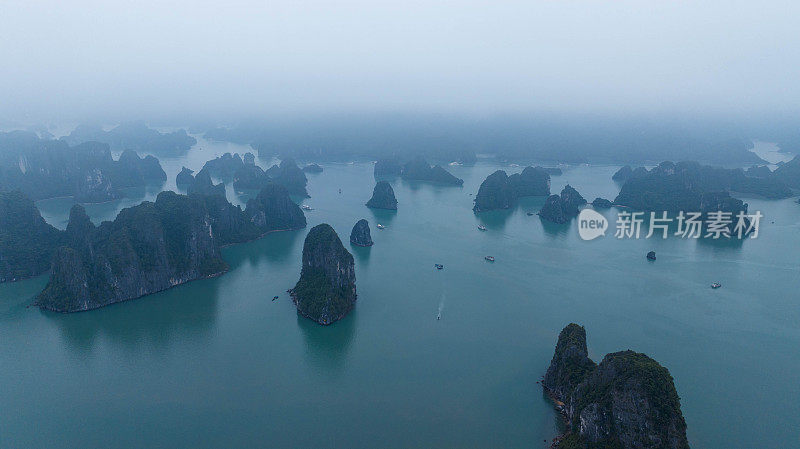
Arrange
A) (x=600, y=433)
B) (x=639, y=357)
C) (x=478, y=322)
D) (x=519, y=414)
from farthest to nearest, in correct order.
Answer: (x=478, y=322) → (x=519, y=414) → (x=639, y=357) → (x=600, y=433)

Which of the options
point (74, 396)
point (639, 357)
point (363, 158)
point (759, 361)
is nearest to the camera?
point (639, 357)

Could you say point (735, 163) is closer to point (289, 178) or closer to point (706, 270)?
point (706, 270)

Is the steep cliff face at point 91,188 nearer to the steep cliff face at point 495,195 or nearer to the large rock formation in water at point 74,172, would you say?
the large rock formation in water at point 74,172

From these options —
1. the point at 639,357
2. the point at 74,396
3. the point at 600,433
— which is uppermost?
the point at 639,357

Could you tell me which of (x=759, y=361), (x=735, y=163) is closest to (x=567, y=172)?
(x=735, y=163)

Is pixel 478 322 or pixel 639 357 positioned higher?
pixel 639 357

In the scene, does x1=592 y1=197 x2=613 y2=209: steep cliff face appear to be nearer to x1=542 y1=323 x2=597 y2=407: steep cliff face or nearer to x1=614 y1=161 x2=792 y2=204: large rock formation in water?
x1=614 y1=161 x2=792 y2=204: large rock formation in water

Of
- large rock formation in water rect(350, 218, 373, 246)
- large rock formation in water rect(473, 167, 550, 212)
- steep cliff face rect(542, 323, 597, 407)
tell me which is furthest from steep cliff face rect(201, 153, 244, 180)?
steep cliff face rect(542, 323, 597, 407)
